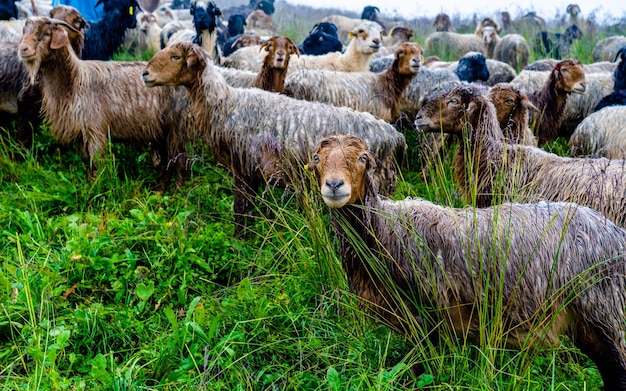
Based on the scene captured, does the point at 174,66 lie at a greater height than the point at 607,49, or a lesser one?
greater

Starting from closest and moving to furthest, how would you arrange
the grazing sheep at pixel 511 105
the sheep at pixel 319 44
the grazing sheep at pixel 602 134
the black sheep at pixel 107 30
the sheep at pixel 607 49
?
the grazing sheep at pixel 511 105, the grazing sheep at pixel 602 134, the black sheep at pixel 107 30, the sheep at pixel 319 44, the sheep at pixel 607 49

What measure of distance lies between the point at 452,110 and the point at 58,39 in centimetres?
344

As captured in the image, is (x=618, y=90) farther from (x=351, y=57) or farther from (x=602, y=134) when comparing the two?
(x=351, y=57)

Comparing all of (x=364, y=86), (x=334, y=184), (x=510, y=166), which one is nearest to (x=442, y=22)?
(x=364, y=86)

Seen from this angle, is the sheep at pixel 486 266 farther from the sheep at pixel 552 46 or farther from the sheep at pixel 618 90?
the sheep at pixel 552 46

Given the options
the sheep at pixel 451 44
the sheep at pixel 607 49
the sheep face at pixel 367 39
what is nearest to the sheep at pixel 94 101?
the sheep face at pixel 367 39

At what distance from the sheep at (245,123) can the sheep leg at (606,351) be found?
8.49 ft

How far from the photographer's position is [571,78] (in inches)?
297

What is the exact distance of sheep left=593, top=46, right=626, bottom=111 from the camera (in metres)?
7.92

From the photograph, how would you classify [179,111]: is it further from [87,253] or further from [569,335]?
[569,335]

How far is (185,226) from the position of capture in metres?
5.18

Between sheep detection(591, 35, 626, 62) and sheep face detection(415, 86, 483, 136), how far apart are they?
10.2 metres

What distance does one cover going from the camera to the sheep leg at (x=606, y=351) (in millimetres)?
3412

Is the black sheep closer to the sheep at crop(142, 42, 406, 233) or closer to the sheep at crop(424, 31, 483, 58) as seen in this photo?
the sheep at crop(142, 42, 406, 233)
